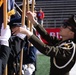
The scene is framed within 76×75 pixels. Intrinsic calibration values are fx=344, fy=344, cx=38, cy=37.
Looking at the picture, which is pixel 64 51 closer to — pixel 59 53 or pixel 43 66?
pixel 59 53

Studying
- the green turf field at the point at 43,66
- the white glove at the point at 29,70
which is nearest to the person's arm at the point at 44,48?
the white glove at the point at 29,70

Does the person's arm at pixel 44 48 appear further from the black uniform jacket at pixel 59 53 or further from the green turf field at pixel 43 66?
the green turf field at pixel 43 66

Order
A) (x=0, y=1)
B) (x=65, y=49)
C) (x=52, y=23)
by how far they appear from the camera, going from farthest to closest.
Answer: (x=52, y=23) → (x=65, y=49) → (x=0, y=1)

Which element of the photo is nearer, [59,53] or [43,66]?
[59,53]

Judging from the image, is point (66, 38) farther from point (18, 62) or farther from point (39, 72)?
point (39, 72)

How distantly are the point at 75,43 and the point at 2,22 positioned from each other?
734 mm

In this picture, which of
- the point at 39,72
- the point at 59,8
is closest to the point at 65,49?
the point at 39,72

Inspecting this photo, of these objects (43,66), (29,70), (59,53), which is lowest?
(43,66)

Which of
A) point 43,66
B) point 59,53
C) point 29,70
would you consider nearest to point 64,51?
point 59,53

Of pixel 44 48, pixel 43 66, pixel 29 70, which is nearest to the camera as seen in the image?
pixel 44 48

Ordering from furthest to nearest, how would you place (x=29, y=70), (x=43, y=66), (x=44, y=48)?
1. (x=43, y=66)
2. (x=29, y=70)
3. (x=44, y=48)

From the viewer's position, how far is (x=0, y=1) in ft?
9.71

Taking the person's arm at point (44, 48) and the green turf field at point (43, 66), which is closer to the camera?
the person's arm at point (44, 48)

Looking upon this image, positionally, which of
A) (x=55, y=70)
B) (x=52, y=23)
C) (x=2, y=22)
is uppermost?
(x=2, y=22)
